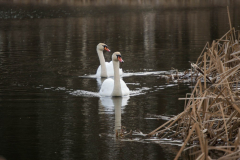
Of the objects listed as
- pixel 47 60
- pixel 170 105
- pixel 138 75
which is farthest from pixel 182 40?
pixel 170 105

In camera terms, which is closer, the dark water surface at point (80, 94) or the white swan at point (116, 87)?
the dark water surface at point (80, 94)

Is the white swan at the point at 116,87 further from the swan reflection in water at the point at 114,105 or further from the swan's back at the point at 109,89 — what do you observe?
the swan reflection in water at the point at 114,105

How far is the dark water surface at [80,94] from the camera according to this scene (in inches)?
322

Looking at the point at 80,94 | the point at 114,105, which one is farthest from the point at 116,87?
the point at 80,94

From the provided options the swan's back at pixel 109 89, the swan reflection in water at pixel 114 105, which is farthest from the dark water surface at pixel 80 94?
the swan's back at pixel 109 89

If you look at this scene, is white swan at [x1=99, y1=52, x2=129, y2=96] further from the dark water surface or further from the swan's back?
the dark water surface

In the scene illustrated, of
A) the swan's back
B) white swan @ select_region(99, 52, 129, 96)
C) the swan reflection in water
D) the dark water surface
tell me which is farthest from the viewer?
the swan's back

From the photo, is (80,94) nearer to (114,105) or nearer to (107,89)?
(107,89)

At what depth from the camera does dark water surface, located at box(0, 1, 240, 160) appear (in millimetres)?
8180

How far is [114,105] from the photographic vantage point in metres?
11.5

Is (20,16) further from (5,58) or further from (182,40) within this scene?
(5,58)

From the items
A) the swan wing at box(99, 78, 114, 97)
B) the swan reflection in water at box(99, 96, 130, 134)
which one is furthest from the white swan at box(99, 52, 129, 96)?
the swan reflection in water at box(99, 96, 130, 134)

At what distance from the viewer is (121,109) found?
36.1 feet

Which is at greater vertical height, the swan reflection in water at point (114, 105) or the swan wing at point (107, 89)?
the swan wing at point (107, 89)
